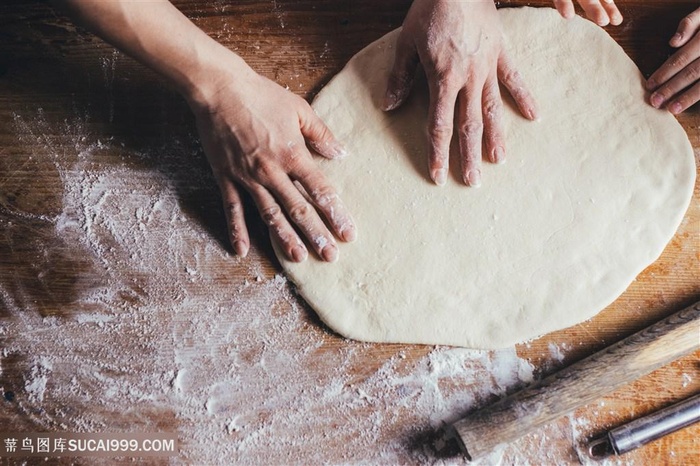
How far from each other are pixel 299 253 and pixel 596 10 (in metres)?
0.96

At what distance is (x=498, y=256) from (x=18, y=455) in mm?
1256

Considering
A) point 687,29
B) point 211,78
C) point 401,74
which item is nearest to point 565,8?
point 687,29

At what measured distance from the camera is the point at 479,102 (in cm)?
144

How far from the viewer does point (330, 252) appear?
4.74ft

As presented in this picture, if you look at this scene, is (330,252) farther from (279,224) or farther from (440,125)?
(440,125)

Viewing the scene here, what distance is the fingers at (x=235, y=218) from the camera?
4.85 ft

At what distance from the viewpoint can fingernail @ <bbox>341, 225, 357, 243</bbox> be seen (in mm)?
1444

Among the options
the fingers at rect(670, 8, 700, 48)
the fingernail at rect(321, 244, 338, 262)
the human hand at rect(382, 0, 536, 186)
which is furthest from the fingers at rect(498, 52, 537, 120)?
the fingernail at rect(321, 244, 338, 262)

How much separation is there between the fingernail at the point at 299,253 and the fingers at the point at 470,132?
1.42ft

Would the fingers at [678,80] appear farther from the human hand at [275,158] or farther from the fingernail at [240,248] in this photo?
the fingernail at [240,248]

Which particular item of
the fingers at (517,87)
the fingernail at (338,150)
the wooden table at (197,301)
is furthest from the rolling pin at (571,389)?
the fingernail at (338,150)

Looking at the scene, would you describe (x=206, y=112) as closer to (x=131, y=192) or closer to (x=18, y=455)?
(x=131, y=192)

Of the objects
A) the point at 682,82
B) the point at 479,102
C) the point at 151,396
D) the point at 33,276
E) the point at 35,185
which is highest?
the point at 682,82

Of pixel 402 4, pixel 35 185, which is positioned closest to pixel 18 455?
pixel 35 185
